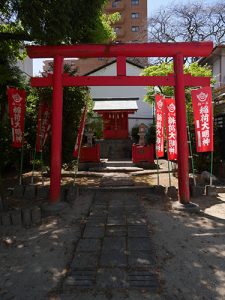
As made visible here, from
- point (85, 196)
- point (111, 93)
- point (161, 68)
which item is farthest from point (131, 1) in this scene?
point (85, 196)

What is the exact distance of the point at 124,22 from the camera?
53.7m

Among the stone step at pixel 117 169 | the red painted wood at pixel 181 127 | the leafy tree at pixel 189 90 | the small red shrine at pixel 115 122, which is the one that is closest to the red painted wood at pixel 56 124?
the red painted wood at pixel 181 127

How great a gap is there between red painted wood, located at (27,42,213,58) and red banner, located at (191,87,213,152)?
3.56 feet

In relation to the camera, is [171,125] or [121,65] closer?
[121,65]

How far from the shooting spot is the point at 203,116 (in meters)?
8.89

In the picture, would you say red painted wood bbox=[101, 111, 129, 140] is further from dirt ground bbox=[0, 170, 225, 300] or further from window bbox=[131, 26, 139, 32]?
window bbox=[131, 26, 139, 32]

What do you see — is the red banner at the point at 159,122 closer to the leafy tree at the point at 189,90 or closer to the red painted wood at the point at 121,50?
the red painted wood at the point at 121,50

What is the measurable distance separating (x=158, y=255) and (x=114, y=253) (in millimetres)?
735

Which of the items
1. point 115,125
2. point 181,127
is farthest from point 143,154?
point 181,127

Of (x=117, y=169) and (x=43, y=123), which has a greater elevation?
(x=43, y=123)

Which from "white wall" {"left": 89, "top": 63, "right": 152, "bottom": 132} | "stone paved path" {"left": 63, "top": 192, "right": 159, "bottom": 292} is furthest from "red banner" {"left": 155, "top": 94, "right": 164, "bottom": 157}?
"white wall" {"left": 89, "top": 63, "right": 152, "bottom": 132}

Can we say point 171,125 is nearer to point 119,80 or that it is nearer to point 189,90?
point 119,80

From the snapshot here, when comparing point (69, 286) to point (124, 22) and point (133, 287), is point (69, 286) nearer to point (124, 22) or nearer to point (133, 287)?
point (133, 287)

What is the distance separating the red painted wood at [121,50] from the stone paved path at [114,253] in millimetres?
3854
